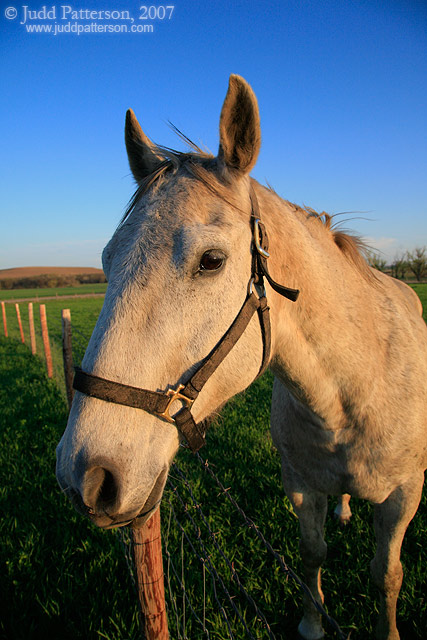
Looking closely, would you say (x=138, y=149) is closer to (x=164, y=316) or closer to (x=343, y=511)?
(x=164, y=316)

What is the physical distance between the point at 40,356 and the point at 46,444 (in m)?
7.82

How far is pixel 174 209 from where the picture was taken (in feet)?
5.00

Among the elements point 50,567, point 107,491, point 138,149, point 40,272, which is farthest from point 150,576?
point 40,272

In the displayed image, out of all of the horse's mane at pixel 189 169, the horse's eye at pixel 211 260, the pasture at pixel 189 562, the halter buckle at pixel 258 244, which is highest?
the horse's mane at pixel 189 169

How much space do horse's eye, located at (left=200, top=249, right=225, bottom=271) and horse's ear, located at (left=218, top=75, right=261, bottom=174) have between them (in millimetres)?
526

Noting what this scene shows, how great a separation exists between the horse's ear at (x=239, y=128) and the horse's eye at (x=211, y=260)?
1.72 feet

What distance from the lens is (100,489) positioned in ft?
4.32

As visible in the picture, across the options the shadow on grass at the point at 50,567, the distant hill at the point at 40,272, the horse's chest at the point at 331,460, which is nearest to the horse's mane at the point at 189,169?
the horse's chest at the point at 331,460

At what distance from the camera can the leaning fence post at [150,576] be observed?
71.7 inches

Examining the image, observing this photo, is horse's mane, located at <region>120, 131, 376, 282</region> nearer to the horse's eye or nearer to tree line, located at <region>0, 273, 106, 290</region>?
the horse's eye

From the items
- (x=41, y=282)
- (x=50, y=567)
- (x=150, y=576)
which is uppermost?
(x=150, y=576)

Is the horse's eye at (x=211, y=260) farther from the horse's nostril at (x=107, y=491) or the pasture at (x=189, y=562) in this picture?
the pasture at (x=189, y=562)

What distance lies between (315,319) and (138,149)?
1.51 m

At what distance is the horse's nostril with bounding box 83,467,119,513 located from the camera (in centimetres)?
126
